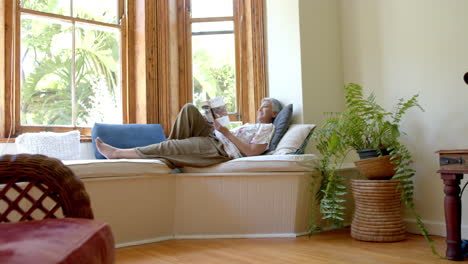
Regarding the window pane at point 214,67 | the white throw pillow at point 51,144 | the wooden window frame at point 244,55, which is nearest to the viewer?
the white throw pillow at point 51,144

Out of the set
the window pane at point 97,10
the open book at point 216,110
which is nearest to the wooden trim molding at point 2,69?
→ the window pane at point 97,10

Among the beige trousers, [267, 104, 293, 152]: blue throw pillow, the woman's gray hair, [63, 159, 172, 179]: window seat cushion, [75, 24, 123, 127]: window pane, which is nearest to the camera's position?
[63, 159, 172, 179]: window seat cushion

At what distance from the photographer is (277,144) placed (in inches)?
144

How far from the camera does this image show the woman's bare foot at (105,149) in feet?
10.8

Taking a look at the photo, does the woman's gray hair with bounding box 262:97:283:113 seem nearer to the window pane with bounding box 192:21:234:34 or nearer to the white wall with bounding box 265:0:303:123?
the white wall with bounding box 265:0:303:123

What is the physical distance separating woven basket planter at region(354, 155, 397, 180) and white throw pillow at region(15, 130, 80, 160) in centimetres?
220

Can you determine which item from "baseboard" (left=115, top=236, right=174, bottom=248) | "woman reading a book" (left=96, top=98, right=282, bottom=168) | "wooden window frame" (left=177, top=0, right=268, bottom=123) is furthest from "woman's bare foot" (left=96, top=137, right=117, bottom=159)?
"wooden window frame" (left=177, top=0, right=268, bottom=123)

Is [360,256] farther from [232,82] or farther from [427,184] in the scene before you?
[232,82]

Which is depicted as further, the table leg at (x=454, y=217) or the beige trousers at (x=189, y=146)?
the beige trousers at (x=189, y=146)

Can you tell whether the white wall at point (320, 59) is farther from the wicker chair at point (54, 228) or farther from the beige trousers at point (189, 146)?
the wicker chair at point (54, 228)

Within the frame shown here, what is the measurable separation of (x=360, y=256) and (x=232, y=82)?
229 cm

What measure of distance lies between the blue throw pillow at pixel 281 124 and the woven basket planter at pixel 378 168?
79cm

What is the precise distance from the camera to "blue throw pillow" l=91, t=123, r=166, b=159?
3.59 metres

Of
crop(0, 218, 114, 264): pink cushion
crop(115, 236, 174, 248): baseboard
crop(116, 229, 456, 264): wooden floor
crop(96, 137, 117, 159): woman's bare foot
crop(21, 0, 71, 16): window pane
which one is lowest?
crop(116, 229, 456, 264): wooden floor
